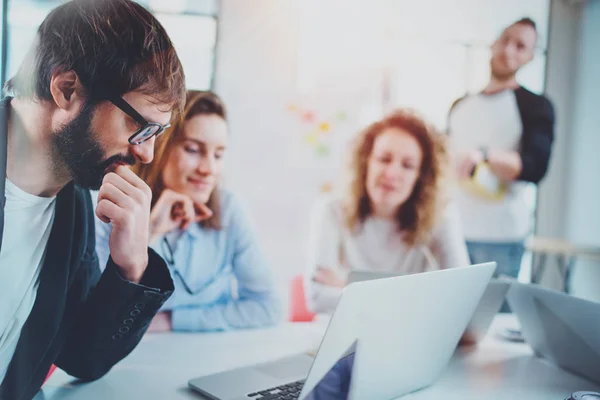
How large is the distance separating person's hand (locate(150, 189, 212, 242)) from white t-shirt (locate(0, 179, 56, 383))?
0.43 m

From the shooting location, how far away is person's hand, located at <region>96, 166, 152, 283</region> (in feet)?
3.76

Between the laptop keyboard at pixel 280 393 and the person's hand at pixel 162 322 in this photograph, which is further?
the person's hand at pixel 162 322

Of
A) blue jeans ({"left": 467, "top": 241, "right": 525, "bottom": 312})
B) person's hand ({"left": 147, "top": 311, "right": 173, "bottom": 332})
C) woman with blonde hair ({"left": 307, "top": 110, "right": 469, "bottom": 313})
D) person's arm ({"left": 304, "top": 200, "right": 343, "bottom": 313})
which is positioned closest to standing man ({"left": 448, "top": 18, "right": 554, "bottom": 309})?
blue jeans ({"left": 467, "top": 241, "right": 525, "bottom": 312})

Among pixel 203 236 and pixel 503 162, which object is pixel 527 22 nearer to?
pixel 503 162

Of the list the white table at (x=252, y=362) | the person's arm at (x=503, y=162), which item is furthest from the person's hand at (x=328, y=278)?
the person's arm at (x=503, y=162)

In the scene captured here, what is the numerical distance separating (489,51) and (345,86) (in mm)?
717

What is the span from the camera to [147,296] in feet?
3.74

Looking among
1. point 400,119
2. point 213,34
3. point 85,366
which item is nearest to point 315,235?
point 400,119

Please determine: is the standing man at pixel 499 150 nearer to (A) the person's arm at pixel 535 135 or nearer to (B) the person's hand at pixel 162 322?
(A) the person's arm at pixel 535 135

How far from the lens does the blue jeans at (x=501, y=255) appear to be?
233cm

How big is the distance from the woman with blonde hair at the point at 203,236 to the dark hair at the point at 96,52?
0.28 metres

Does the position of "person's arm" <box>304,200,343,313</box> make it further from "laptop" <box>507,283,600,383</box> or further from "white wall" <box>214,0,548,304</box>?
"laptop" <box>507,283,600,383</box>

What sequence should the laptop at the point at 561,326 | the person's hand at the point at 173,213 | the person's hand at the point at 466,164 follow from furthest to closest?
the person's hand at the point at 466,164
the person's hand at the point at 173,213
the laptop at the point at 561,326

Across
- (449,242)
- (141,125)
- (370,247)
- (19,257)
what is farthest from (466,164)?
(19,257)
